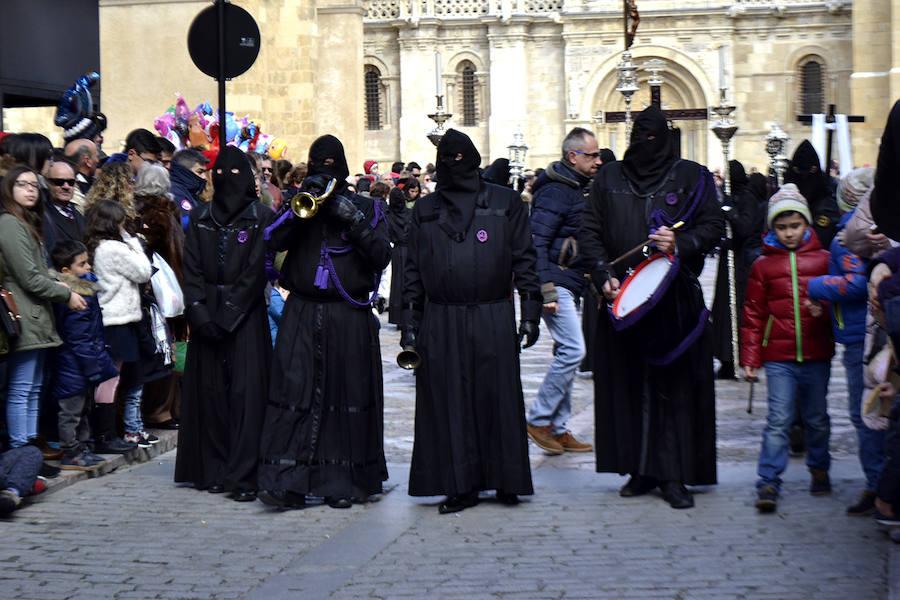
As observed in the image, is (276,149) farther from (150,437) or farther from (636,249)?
(636,249)

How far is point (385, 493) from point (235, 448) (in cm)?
93

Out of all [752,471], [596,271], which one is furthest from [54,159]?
[752,471]

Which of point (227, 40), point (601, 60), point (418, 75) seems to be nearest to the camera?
point (227, 40)

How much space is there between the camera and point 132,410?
30.0 feet

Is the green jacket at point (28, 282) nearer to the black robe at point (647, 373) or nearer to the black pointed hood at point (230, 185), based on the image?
the black pointed hood at point (230, 185)

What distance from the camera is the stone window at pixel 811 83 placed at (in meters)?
47.2

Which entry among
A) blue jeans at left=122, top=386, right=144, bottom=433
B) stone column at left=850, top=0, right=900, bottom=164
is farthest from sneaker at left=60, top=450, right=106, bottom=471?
stone column at left=850, top=0, right=900, bottom=164

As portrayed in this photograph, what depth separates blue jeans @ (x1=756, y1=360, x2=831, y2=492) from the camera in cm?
732

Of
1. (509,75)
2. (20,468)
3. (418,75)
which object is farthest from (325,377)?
(418,75)

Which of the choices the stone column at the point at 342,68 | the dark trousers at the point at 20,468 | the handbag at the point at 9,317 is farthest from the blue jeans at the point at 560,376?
the stone column at the point at 342,68

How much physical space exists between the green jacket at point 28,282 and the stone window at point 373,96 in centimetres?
4183

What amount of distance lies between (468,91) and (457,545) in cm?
4320

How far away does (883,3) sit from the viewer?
121 ft

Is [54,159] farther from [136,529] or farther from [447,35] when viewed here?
[447,35]
